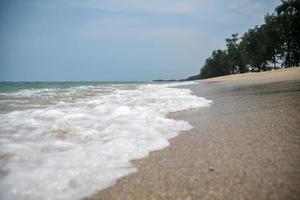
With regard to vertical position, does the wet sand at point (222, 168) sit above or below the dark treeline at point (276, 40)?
below

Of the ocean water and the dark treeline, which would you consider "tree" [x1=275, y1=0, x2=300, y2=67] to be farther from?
the ocean water

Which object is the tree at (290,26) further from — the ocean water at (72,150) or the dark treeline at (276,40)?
the ocean water at (72,150)

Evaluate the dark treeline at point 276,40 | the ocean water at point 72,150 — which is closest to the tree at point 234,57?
the dark treeline at point 276,40

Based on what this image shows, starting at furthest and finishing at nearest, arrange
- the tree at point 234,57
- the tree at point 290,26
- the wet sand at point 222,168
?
the tree at point 234,57 → the tree at point 290,26 → the wet sand at point 222,168

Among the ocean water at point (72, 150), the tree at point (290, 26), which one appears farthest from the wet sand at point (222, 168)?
the tree at point (290, 26)

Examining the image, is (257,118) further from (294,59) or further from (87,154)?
(294,59)

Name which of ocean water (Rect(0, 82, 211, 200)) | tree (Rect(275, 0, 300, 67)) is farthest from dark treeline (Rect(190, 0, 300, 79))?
ocean water (Rect(0, 82, 211, 200))

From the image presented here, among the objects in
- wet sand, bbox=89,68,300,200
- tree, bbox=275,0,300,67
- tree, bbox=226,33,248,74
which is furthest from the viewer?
tree, bbox=226,33,248,74

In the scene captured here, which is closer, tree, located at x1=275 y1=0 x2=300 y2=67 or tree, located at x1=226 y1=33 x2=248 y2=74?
tree, located at x1=275 y1=0 x2=300 y2=67

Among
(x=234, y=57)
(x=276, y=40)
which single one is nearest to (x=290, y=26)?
(x=276, y=40)

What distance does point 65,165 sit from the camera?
8.49ft

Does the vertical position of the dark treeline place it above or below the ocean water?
above

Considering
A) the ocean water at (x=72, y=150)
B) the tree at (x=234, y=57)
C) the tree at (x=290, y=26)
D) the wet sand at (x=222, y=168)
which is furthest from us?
the tree at (x=234, y=57)

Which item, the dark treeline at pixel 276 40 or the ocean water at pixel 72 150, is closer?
the ocean water at pixel 72 150
